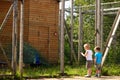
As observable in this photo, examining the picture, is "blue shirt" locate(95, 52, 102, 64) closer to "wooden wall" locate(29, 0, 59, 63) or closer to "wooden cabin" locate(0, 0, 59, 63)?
"wooden cabin" locate(0, 0, 59, 63)

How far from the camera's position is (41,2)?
22031 millimetres

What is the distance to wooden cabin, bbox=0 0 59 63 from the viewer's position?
20375 mm

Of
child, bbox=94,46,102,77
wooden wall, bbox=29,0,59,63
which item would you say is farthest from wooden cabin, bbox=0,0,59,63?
child, bbox=94,46,102,77

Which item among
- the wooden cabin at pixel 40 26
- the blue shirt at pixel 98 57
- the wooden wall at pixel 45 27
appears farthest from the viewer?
the wooden wall at pixel 45 27

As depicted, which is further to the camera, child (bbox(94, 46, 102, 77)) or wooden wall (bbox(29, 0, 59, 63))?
wooden wall (bbox(29, 0, 59, 63))

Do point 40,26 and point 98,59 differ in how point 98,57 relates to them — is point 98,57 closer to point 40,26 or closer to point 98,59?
point 98,59

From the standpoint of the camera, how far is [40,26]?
71.2 ft

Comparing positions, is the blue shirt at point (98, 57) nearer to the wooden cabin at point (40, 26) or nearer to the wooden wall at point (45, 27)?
the wooden cabin at point (40, 26)

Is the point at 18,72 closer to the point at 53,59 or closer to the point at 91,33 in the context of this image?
the point at 53,59

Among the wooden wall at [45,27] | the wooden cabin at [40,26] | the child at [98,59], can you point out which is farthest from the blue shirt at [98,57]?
the wooden wall at [45,27]

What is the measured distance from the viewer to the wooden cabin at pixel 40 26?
66.8 feet

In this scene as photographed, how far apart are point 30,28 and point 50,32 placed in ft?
5.92

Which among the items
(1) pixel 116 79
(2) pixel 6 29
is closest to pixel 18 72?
(1) pixel 116 79

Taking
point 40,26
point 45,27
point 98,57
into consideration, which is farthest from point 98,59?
point 45,27
